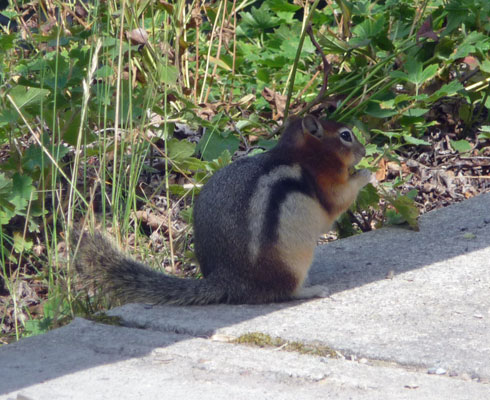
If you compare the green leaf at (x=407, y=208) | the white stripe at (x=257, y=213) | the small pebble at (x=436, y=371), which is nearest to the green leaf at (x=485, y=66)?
the green leaf at (x=407, y=208)

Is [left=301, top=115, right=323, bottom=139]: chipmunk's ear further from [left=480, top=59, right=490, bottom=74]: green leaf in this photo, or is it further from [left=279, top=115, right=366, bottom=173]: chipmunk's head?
[left=480, top=59, right=490, bottom=74]: green leaf

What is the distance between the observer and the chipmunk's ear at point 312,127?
394 centimetres

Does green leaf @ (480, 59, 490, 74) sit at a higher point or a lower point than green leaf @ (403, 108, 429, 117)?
higher

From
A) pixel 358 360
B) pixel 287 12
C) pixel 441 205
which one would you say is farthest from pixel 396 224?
pixel 287 12

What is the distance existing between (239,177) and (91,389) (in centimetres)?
137

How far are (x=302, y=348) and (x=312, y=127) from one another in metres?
1.39

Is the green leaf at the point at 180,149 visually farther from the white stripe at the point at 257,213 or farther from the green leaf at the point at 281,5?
the green leaf at the point at 281,5

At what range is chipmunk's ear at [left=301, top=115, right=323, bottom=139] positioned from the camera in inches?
155

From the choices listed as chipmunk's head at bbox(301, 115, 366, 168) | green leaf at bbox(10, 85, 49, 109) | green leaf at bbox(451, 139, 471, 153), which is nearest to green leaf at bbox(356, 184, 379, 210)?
chipmunk's head at bbox(301, 115, 366, 168)

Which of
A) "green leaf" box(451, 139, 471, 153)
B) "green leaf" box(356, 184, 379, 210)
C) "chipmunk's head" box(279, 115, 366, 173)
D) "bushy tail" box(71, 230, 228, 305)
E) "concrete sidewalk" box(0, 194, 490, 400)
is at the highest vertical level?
"chipmunk's head" box(279, 115, 366, 173)

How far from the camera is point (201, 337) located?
312cm

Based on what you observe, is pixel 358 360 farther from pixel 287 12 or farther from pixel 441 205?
pixel 287 12

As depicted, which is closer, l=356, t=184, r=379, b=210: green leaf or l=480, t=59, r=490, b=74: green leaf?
l=356, t=184, r=379, b=210: green leaf

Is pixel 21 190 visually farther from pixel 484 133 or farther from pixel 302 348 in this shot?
pixel 484 133
